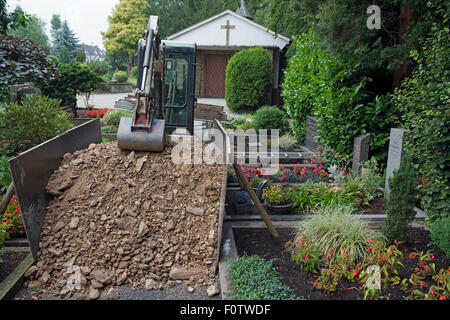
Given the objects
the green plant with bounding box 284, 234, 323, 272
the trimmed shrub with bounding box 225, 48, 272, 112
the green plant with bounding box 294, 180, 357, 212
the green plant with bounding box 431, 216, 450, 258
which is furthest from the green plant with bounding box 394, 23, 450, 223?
the trimmed shrub with bounding box 225, 48, 272, 112

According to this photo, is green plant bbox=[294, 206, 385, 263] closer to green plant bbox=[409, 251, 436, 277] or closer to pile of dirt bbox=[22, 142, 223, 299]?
green plant bbox=[409, 251, 436, 277]

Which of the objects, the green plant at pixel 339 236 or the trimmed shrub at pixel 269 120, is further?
the trimmed shrub at pixel 269 120

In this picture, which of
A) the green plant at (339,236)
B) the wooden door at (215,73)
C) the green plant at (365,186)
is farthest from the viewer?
the wooden door at (215,73)

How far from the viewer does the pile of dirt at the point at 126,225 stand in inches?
139

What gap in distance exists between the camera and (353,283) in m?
3.29

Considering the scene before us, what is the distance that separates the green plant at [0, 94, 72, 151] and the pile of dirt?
201 cm

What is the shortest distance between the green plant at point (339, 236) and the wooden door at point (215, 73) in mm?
19730

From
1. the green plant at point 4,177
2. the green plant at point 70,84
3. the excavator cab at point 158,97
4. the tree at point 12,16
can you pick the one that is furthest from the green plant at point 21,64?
the green plant at point 70,84

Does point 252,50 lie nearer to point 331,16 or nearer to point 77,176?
point 331,16

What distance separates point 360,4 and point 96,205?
5466 mm

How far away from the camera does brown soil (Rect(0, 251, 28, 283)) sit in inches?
139

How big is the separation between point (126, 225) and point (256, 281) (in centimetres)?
161

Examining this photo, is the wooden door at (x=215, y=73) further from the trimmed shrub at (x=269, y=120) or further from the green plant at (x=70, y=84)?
the trimmed shrub at (x=269, y=120)

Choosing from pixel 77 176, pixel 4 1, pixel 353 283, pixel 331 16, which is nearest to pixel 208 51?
pixel 4 1
